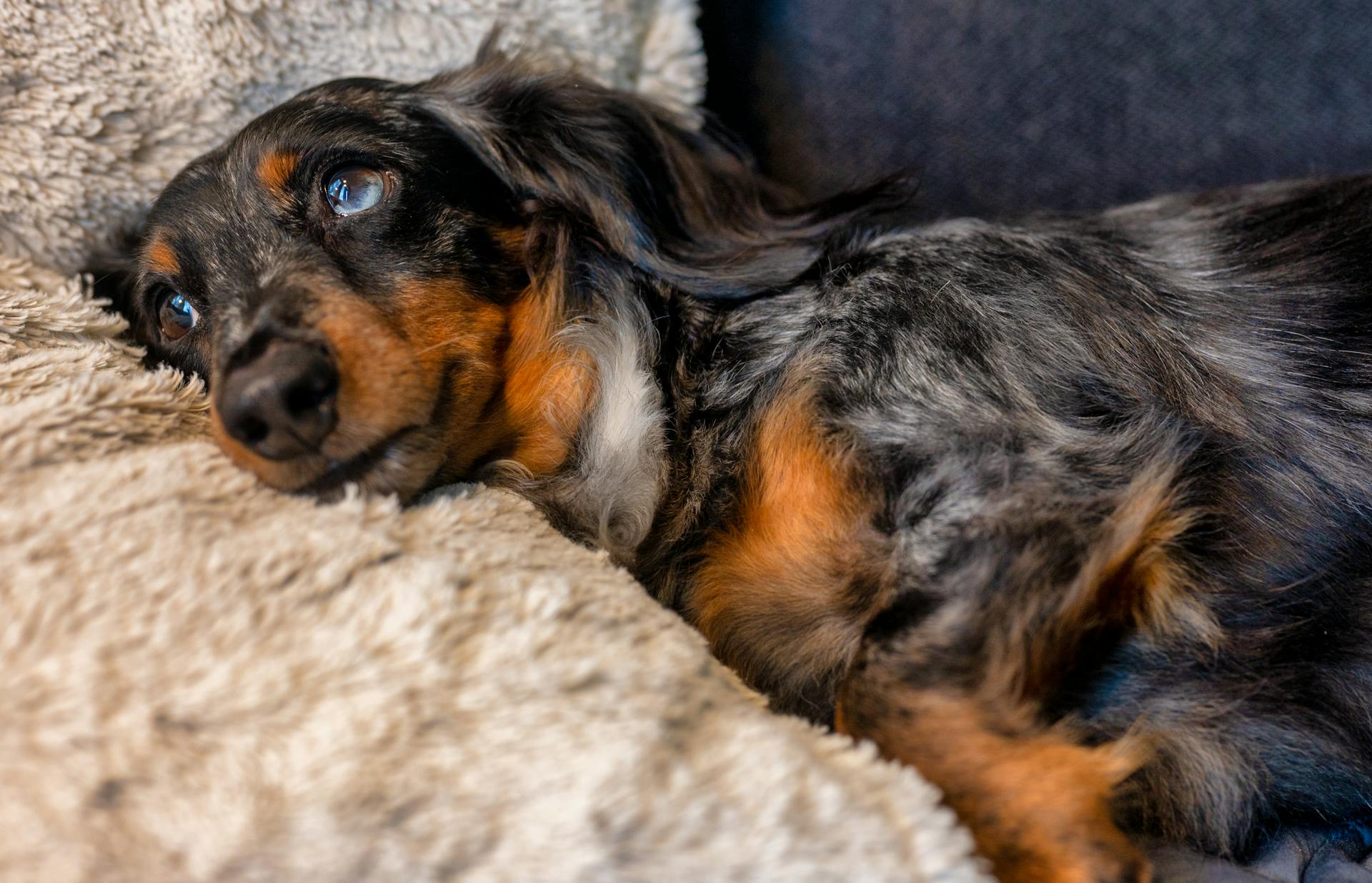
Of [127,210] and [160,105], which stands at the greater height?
[160,105]

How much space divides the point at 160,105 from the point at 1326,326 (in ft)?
7.67

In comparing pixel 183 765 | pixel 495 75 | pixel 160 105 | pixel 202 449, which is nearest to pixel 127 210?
pixel 160 105

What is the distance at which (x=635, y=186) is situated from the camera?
1961 millimetres

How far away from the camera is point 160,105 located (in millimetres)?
2088

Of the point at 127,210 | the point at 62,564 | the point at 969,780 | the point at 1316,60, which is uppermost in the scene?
the point at 1316,60

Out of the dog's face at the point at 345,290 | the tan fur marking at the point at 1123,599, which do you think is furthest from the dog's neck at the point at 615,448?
the tan fur marking at the point at 1123,599

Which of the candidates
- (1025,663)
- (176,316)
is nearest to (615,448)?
(1025,663)

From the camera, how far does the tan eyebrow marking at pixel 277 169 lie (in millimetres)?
1783

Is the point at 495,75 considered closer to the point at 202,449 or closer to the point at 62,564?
the point at 202,449

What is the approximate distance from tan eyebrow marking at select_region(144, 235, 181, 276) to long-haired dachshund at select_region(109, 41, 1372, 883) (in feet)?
0.03

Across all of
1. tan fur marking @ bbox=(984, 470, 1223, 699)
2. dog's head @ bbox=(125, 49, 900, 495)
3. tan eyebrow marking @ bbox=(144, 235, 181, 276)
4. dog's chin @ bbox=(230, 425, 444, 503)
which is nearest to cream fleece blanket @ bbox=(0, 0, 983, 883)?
dog's chin @ bbox=(230, 425, 444, 503)

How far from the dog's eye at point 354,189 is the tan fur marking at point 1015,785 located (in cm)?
127

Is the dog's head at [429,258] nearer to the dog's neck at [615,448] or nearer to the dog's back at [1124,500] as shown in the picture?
the dog's neck at [615,448]

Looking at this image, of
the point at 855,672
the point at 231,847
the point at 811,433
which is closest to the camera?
the point at 231,847
